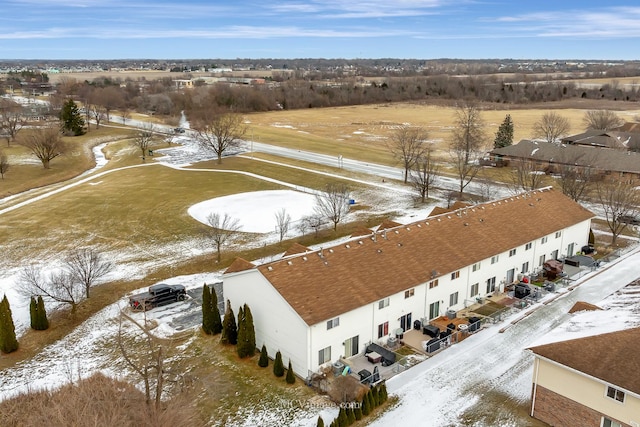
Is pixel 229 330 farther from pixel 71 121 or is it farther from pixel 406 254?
pixel 71 121

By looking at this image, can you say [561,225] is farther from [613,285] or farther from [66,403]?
[66,403]

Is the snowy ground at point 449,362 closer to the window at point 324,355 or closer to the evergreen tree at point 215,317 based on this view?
the evergreen tree at point 215,317

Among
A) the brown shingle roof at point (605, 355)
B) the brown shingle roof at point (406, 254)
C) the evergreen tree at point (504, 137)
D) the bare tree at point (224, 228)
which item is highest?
the evergreen tree at point (504, 137)

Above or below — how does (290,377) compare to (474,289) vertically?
below

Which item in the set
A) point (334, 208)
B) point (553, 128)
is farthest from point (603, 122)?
point (334, 208)

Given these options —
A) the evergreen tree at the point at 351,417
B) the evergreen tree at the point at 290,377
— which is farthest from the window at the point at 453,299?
the evergreen tree at the point at 351,417

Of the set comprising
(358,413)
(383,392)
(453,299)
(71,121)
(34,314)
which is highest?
(71,121)

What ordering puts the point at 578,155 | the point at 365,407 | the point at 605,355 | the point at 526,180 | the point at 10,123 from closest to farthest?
the point at 605,355 < the point at 365,407 < the point at 526,180 < the point at 578,155 < the point at 10,123

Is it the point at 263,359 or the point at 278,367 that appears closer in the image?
the point at 278,367

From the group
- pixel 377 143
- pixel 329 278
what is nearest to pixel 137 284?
pixel 329 278
